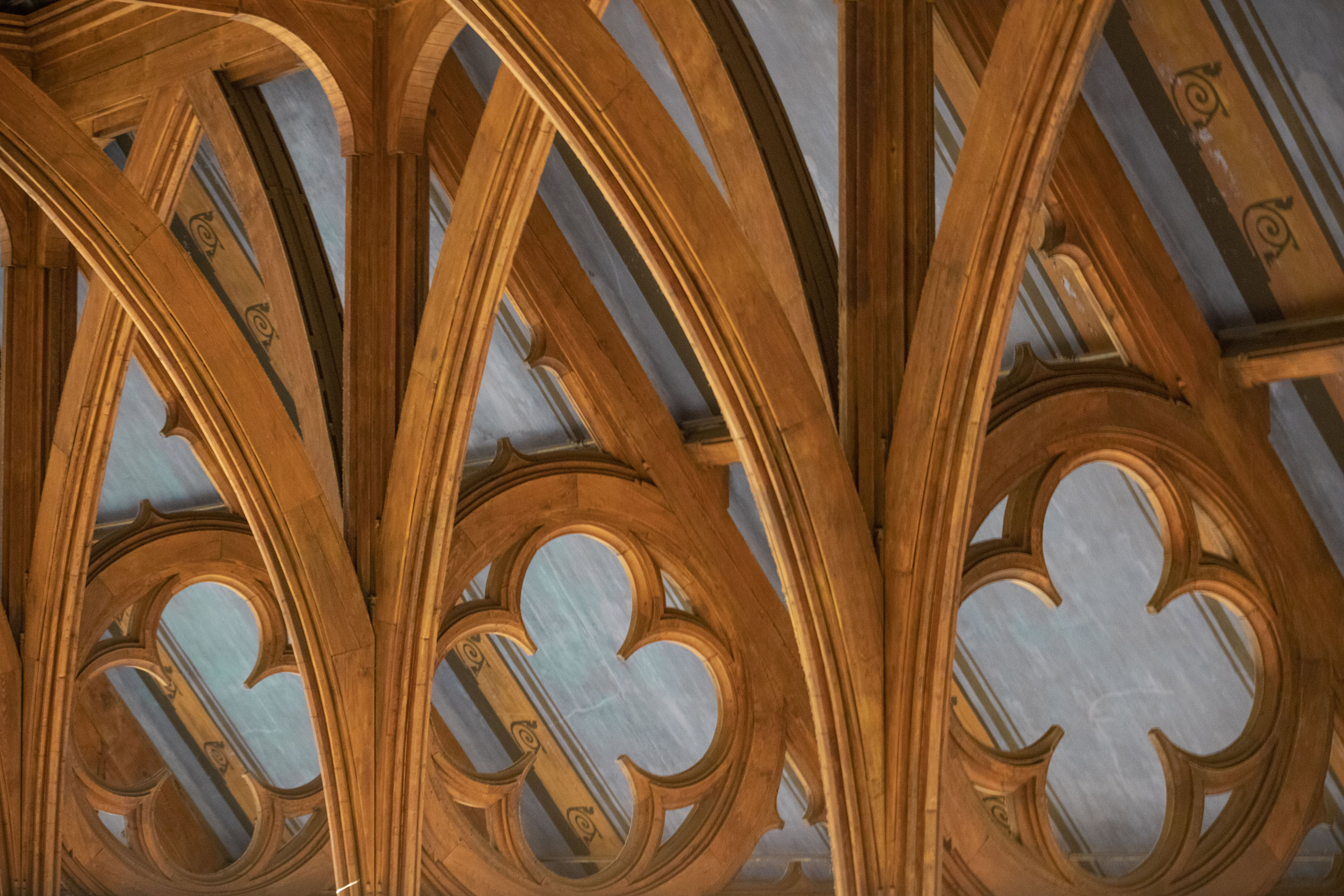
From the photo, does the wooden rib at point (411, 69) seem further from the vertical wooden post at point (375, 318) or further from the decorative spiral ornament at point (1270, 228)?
the decorative spiral ornament at point (1270, 228)

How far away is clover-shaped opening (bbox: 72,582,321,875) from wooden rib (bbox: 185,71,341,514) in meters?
4.05

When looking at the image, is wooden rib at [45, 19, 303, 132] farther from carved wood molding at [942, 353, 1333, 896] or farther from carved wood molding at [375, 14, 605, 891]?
carved wood molding at [942, 353, 1333, 896]

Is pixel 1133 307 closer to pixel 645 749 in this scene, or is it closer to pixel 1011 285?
pixel 1011 285

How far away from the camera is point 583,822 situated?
10758mm

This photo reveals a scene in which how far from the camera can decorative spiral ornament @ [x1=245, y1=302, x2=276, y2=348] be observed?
906cm

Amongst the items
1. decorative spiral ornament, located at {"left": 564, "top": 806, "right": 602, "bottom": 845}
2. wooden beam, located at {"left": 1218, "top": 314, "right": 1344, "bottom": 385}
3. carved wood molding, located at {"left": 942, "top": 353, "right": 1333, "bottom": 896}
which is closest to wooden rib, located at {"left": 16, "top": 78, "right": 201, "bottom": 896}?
decorative spiral ornament, located at {"left": 564, "top": 806, "right": 602, "bottom": 845}

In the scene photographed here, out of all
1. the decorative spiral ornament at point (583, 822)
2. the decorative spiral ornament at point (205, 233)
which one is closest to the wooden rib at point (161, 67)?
the decorative spiral ornament at point (205, 233)

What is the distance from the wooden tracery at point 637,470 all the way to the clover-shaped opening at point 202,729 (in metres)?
2.47

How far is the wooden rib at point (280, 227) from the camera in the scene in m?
7.29

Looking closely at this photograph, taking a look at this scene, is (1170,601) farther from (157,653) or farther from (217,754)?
(217,754)

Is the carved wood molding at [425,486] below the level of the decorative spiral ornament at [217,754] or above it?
below

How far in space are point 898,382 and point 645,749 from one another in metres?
5.51

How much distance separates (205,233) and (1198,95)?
4.97 meters

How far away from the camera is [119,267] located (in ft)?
20.3
